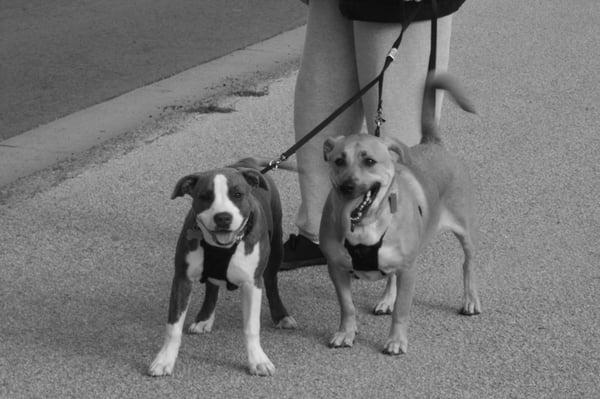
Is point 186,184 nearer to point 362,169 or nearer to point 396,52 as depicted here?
point 362,169

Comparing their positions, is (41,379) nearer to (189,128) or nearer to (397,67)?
(397,67)

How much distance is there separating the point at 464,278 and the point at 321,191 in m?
0.89

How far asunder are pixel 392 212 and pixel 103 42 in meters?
6.84

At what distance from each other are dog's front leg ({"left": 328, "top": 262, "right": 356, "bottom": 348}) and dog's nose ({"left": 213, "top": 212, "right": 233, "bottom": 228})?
663 mm

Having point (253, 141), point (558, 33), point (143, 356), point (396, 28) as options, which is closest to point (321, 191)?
point (396, 28)

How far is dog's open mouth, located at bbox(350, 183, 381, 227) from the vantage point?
449 centimetres

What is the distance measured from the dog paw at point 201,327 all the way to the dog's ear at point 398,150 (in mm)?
1115

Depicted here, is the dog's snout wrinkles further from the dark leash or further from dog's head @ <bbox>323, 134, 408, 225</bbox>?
the dark leash

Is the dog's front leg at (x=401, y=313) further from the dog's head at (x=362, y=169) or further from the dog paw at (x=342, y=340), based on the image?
the dog's head at (x=362, y=169)

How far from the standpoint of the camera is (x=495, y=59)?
10273 mm

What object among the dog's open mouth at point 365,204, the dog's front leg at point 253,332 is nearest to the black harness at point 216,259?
the dog's front leg at point 253,332

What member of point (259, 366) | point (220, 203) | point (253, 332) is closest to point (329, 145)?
point (220, 203)

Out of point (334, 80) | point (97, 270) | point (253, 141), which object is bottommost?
point (253, 141)

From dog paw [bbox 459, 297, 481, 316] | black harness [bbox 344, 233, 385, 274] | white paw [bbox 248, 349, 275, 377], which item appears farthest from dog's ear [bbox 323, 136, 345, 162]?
dog paw [bbox 459, 297, 481, 316]
